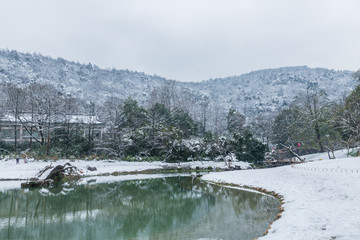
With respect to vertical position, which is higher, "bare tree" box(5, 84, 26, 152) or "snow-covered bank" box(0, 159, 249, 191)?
"bare tree" box(5, 84, 26, 152)

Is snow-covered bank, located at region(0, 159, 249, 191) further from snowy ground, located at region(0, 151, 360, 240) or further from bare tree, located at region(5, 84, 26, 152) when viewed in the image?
bare tree, located at region(5, 84, 26, 152)

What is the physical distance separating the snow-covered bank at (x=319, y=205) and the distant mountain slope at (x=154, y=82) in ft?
262

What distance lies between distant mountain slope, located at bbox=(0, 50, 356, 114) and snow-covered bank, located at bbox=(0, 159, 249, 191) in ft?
203

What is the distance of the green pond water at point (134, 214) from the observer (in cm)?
922

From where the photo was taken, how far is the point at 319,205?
1010 cm

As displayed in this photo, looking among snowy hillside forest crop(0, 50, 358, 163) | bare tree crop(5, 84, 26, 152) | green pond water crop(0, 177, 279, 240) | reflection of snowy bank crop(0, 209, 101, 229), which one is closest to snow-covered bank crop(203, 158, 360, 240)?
green pond water crop(0, 177, 279, 240)

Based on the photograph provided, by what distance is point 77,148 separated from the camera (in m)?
36.3

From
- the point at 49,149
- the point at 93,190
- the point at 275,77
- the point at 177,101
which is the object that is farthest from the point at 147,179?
the point at 275,77

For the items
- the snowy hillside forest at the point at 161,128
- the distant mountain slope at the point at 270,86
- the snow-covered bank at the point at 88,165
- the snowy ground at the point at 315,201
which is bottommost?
the snowy ground at the point at 315,201

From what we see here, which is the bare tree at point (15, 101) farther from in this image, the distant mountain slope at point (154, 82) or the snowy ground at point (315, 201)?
the distant mountain slope at point (154, 82)

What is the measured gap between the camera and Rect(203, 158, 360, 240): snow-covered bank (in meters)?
7.12

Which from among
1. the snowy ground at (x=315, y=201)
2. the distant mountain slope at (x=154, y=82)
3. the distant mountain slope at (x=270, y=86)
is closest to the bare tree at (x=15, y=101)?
the snowy ground at (x=315, y=201)

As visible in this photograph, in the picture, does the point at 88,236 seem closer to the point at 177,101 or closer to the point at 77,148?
the point at 77,148

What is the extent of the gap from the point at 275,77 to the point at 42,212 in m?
165
